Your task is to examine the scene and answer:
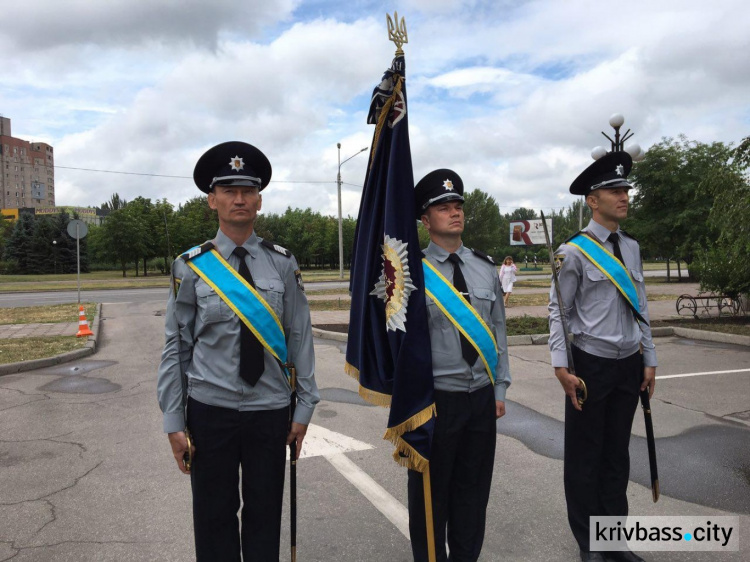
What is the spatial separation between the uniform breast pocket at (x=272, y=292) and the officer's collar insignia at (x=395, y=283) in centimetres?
50

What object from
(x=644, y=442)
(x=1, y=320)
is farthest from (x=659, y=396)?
(x=1, y=320)

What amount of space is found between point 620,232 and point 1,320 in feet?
56.0

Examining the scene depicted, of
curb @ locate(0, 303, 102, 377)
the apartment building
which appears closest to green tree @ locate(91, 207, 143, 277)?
curb @ locate(0, 303, 102, 377)

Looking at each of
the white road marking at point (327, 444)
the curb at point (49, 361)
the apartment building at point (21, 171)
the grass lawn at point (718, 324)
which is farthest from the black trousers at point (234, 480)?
the apartment building at point (21, 171)

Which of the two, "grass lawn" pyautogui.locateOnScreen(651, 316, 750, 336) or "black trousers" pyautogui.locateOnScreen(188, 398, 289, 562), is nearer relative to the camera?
"black trousers" pyautogui.locateOnScreen(188, 398, 289, 562)

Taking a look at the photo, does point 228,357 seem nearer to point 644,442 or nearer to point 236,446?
point 236,446

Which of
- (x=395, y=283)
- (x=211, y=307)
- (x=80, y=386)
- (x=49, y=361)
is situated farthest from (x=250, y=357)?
(x=49, y=361)

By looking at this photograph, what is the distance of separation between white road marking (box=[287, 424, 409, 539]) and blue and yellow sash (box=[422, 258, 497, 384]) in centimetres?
151

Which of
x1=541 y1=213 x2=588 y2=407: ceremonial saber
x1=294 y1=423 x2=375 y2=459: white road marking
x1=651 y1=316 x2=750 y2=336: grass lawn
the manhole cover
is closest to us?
x1=541 y1=213 x2=588 y2=407: ceremonial saber

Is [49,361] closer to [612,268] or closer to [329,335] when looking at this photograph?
[329,335]

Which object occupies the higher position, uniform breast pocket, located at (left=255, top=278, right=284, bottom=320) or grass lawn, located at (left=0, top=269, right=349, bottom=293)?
uniform breast pocket, located at (left=255, top=278, right=284, bottom=320)

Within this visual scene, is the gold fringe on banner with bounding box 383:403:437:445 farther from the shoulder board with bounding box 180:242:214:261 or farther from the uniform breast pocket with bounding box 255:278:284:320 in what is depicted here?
the shoulder board with bounding box 180:242:214:261

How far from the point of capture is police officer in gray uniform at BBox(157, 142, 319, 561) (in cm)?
252

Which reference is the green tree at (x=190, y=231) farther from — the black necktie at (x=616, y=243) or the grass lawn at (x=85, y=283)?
the black necktie at (x=616, y=243)
